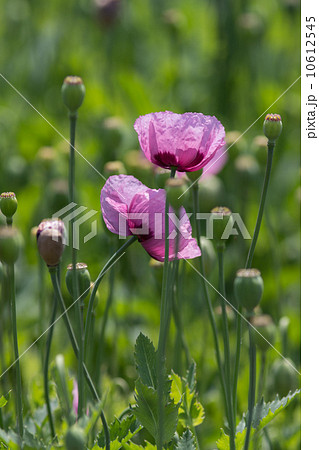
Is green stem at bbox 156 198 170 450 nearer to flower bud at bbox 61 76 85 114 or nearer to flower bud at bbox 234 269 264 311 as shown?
flower bud at bbox 234 269 264 311

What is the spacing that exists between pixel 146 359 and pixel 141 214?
0.13m

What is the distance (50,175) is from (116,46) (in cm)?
90

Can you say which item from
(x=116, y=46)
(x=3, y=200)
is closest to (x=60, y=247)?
(x=3, y=200)

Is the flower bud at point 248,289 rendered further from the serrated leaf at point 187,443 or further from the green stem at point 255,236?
the serrated leaf at point 187,443

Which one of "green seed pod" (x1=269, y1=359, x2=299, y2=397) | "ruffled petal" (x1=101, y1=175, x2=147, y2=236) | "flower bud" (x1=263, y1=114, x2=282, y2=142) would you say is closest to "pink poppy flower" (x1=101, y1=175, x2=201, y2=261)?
"ruffled petal" (x1=101, y1=175, x2=147, y2=236)

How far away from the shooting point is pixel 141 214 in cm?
62

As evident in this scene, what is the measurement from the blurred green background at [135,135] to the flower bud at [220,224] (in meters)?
0.15

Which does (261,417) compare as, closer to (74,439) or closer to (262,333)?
(262,333)

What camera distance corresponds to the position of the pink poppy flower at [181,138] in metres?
0.60

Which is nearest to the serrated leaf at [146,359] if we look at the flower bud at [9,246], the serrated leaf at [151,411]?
the serrated leaf at [151,411]

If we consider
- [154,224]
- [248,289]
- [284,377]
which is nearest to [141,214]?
[154,224]

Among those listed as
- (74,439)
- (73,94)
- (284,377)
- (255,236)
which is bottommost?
(284,377)

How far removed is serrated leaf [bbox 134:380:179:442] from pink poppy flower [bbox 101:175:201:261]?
12 centimetres
